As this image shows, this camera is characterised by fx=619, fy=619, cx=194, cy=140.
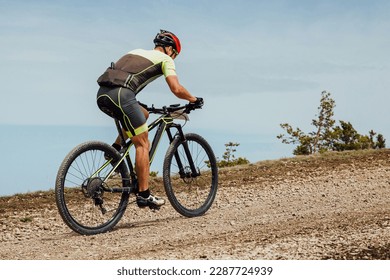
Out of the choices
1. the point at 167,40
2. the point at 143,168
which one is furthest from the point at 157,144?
the point at 167,40

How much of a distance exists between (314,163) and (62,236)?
799 cm

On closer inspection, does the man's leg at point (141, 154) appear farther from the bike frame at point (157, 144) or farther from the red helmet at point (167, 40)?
the red helmet at point (167, 40)

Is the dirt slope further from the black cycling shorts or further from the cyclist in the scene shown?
the black cycling shorts

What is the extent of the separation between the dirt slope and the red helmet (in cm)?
284

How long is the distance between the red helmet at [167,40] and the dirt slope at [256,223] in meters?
2.84

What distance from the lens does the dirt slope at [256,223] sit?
777cm

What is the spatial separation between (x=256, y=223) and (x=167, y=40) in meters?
3.21

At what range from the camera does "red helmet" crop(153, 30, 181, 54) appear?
9.69 m

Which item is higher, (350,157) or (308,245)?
(350,157)

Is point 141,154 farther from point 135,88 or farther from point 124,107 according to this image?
point 135,88

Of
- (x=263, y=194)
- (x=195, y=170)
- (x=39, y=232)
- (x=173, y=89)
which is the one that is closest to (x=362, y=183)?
(x=263, y=194)

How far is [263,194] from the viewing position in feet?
42.3

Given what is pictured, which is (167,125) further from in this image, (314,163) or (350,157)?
(350,157)
